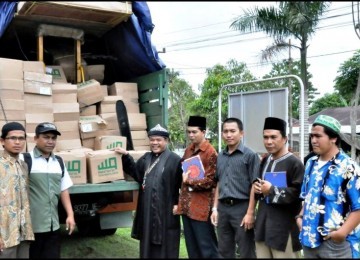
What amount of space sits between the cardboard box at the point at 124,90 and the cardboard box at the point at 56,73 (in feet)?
1.72

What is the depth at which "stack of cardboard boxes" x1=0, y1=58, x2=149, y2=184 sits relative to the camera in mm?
3844

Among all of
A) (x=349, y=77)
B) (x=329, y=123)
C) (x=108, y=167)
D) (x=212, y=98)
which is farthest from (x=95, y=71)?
(x=212, y=98)

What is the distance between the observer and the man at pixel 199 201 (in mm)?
3828

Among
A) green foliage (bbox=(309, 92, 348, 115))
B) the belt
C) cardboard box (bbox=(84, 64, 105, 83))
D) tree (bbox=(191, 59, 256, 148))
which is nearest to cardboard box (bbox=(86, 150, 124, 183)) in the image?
the belt

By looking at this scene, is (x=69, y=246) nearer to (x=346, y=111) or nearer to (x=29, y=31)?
(x=29, y=31)

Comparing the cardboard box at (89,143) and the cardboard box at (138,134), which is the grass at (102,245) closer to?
the cardboard box at (89,143)

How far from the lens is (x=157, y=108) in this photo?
4.66 meters

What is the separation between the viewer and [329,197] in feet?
8.42

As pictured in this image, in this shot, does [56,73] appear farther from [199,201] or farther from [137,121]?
[199,201]

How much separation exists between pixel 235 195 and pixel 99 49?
2.91 m

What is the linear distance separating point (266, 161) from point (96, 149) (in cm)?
182

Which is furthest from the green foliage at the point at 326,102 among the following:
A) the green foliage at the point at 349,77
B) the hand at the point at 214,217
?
the hand at the point at 214,217

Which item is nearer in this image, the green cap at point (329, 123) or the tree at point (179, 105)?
the green cap at point (329, 123)

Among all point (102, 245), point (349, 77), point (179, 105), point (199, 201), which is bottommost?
point (102, 245)
